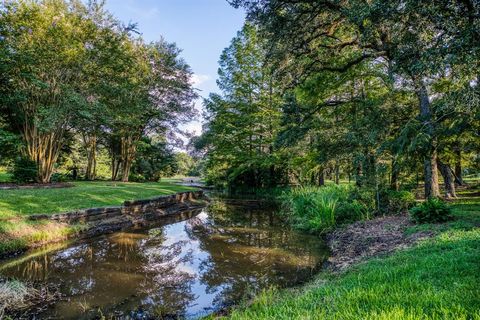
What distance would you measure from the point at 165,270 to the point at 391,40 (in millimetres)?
7794

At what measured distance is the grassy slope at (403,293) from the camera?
8.30 feet

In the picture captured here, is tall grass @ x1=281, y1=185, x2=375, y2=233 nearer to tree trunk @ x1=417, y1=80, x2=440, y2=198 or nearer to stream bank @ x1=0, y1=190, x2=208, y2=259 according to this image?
tree trunk @ x1=417, y1=80, x2=440, y2=198

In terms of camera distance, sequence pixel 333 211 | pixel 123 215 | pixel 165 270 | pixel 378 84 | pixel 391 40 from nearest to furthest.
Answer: pixel 165 270
pixel 391 40
pixel 333 211
pixel 123 215
pixel 378 84

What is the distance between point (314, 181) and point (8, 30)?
63.1 feet

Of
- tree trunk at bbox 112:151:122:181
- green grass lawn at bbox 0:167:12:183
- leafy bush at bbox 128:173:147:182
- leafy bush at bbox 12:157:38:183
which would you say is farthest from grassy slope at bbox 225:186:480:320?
leafy bush at bbox 128:173:147:182

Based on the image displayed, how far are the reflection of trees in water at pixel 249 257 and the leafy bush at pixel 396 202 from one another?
350cm

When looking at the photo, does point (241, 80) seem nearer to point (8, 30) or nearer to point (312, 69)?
point (312, 69)

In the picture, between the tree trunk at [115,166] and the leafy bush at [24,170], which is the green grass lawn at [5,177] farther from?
the tree trunk at [115,166]

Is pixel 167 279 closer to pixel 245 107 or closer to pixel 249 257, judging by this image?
pixel 249 257

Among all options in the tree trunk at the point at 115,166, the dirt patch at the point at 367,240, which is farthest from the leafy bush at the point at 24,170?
the dirt patch at the point at 367,240

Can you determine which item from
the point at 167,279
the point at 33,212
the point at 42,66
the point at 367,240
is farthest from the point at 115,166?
the point at 367,240

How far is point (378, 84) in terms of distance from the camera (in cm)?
1421

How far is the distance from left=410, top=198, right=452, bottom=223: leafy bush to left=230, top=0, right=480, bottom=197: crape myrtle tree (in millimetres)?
1348

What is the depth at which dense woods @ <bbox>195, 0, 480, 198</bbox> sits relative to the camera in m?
4.82
